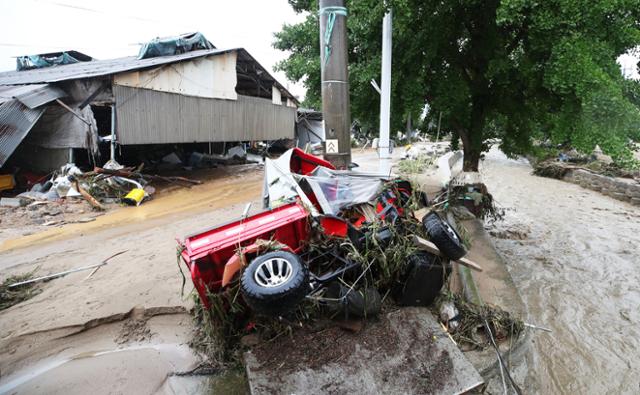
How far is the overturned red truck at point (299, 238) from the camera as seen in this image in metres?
2.40

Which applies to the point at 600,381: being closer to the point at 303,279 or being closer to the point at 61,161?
the point at 303,279

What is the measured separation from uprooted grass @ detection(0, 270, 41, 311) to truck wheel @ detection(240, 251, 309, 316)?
3.69 metres

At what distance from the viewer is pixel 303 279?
236cm

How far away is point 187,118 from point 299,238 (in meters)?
10.9

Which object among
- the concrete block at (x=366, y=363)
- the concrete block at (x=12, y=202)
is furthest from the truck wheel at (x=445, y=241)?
the concrete block at (x=12, y=202)

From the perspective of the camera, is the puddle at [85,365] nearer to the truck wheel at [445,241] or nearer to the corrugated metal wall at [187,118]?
the truck wheel at [445,241]

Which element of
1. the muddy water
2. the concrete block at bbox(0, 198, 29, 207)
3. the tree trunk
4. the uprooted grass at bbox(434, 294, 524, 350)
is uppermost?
the tree trunk

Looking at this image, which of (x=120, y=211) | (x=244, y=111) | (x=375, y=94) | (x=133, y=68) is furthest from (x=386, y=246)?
(x=244, y=111)

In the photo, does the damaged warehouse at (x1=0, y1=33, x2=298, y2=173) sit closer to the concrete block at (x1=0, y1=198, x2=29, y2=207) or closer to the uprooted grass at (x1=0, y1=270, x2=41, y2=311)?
the concrete block at (x1=0, y1=198, x2=29, y2=207)

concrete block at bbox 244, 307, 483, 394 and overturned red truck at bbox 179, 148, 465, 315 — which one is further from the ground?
overturned red truck at bbox 179, 148, 465, 315

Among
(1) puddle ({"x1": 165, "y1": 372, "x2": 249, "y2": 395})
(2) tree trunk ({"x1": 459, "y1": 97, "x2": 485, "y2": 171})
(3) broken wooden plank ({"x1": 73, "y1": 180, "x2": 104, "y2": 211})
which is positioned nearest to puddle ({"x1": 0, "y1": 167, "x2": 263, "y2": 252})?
(3) broken wooden plank ({"x1": 73, "y1": 180, "x2": 104, "y2": 211})

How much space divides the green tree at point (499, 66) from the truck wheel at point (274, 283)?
11.7ft

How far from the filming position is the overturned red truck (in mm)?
2402

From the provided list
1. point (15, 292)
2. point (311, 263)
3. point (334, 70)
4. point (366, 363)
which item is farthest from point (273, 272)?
point (15, 292)
